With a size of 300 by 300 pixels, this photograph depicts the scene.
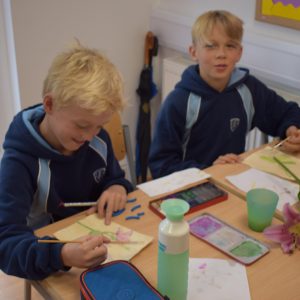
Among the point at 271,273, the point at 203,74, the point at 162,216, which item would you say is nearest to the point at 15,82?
the point at 203,74

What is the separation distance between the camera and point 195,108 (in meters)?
1.98

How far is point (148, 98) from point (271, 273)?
6.40 ft

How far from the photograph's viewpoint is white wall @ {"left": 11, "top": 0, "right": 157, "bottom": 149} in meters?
2.41

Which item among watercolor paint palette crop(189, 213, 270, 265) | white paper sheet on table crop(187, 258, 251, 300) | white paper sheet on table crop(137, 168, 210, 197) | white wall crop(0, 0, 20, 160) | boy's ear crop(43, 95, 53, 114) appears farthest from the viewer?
white wall crop(0, 0, 20, 160)

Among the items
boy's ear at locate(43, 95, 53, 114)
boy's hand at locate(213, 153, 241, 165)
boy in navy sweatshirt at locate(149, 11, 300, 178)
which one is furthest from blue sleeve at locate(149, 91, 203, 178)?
boy's ear at locate(43, 95, 53, 114)

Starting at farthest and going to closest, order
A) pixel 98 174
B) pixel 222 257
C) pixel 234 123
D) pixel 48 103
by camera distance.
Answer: pixel 234 123 → pixel 98 174 → pixel 48 103 → pixel 222 257

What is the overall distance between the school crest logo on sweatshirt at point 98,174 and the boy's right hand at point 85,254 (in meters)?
0.48

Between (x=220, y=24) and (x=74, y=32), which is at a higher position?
(x=220, y=24)

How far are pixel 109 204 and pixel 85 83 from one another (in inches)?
13.9

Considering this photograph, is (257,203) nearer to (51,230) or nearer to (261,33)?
(51,230)

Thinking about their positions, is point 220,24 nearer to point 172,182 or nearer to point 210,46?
point 210,46

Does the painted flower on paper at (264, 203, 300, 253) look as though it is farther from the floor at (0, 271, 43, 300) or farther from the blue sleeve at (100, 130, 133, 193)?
the floor at (0, 271, 43, 300)

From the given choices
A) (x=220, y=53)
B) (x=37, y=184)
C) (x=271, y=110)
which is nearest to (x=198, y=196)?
(x=37, y=184)

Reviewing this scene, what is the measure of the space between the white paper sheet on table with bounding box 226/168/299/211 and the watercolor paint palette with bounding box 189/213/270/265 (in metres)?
0.23
